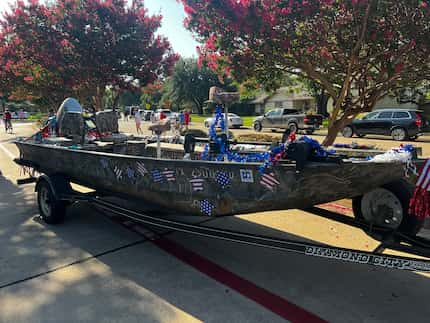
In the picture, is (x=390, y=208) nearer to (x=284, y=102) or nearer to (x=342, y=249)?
(x=342, y=249)

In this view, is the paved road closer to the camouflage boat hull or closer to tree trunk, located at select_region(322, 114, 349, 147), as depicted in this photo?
the camouflage boat hull

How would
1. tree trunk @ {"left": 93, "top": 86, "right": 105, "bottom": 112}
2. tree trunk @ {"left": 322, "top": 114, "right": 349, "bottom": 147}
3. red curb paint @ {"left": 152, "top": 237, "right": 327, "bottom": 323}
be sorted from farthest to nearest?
tree trunk @ {"left": 93, "top": 86, "right": 105, "bottom": 112}, tree trunk @ {"left": 322, "top": 114, "right": 349, "bottom": 147}, red curb paint @ {"left": 152, "top": 237, "right": 327, "bottom": 323}

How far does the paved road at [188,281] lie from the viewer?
280cm

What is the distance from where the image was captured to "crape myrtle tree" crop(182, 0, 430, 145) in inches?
231

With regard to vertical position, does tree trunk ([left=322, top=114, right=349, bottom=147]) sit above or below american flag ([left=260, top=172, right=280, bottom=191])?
above

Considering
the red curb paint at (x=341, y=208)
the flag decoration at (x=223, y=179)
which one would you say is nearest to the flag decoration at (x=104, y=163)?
the flag decoration at (x=223, y=179)

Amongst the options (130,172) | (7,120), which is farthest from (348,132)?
(7,120)

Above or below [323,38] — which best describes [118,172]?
below

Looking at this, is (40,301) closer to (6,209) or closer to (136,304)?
(136,304)

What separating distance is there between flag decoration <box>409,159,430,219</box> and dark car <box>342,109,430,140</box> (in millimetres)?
15596

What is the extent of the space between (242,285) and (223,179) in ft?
3.52

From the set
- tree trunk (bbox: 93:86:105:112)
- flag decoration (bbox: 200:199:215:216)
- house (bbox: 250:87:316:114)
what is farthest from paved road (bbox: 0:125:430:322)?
house (bbox: 250:87:316:114)

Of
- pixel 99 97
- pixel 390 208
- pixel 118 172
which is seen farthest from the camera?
pixel 99 97

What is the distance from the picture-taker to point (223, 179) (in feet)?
10.3
